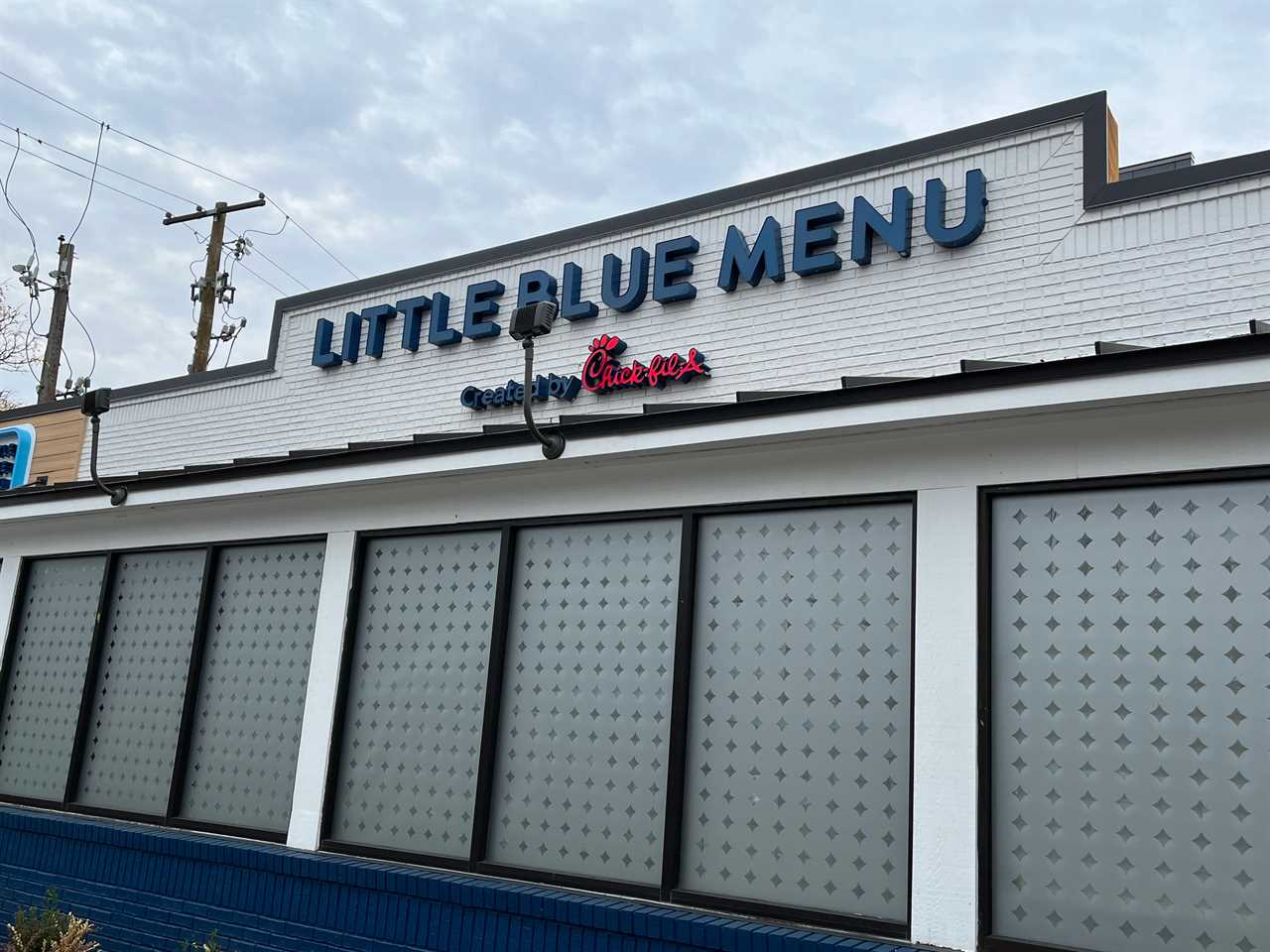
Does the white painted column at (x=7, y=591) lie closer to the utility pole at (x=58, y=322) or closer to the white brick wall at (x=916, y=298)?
the white brick wall at (x=916, y=298)

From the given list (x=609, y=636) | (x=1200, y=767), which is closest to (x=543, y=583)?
(x=609, y=636)

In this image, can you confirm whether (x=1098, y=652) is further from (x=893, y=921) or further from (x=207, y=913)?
(x=207, y=913)

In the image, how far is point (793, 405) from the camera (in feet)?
19.3

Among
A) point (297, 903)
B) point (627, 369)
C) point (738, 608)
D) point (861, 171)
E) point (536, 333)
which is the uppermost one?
point (861, 171)

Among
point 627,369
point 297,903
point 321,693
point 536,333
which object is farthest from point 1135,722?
point 321,693

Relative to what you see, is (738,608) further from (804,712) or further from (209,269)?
(209,269)

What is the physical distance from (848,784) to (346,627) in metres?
3.96

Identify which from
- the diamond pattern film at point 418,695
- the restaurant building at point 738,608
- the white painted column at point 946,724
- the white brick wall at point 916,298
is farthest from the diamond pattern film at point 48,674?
the white painted column at point 946,724

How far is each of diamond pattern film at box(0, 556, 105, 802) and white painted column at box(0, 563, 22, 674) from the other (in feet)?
0.28

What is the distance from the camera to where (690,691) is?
21.5ft

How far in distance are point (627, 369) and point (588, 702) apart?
3125mm

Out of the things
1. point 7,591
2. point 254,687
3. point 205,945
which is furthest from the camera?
point 7,591

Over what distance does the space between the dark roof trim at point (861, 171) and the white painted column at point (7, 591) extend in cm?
263

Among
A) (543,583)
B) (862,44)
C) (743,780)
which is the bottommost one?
(743,780)
